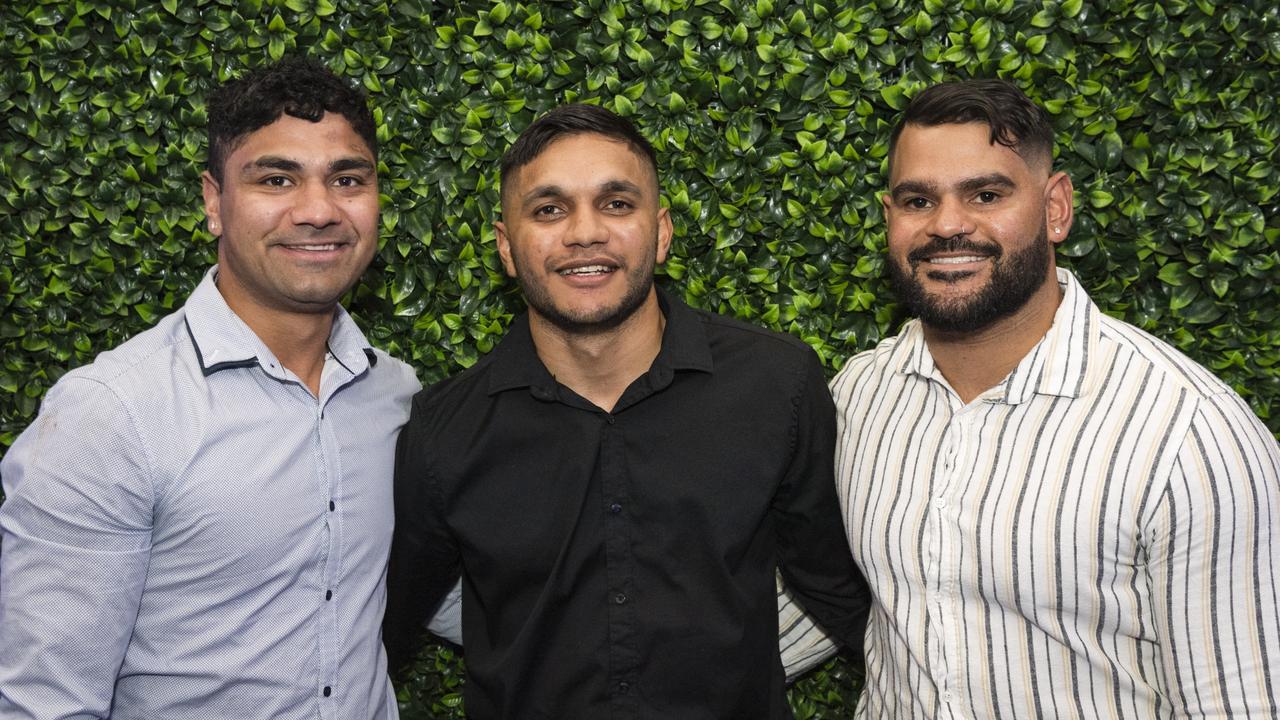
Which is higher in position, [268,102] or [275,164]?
[268,102]

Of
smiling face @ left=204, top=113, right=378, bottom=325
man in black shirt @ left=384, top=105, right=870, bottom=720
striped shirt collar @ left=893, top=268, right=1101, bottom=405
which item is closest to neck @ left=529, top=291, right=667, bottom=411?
man in black shirt @ left=384, top=105, right=870, bottom=720

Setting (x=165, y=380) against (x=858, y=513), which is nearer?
(x=165, y=380)

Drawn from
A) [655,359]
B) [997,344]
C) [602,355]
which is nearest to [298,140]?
[602,355]

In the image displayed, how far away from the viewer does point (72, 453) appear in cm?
173

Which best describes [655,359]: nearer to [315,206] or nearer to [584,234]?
[584,234]

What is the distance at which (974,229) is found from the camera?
1921 mm

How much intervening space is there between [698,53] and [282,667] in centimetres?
194

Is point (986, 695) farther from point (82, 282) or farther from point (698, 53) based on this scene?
point (82, 282)

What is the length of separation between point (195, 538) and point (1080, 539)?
70.1 inches

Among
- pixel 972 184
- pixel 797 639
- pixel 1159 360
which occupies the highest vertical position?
pixel 972 184

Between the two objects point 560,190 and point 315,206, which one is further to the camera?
point 560,190

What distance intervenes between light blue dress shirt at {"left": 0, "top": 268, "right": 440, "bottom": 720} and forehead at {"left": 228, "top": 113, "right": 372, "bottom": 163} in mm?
336

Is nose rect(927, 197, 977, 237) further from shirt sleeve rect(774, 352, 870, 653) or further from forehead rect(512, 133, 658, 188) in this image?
forehead rect(512, 133, 658, 188)

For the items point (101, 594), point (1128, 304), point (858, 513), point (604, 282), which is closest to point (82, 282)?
point (101, 594)
